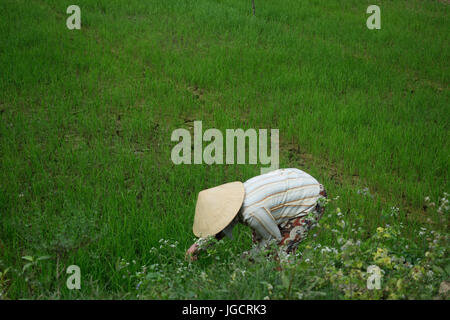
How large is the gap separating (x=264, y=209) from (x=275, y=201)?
136 mm

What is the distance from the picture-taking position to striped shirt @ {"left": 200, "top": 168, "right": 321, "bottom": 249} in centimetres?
219

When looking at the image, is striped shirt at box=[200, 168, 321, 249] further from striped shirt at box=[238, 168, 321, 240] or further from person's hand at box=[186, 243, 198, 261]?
person's hand at box=[186, 243, 198, 261]

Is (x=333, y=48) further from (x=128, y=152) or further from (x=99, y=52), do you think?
(x=128, y=152)

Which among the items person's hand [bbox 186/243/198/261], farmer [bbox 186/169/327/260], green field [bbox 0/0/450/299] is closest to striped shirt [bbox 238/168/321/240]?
farmer [bbox 186/169/327/260]

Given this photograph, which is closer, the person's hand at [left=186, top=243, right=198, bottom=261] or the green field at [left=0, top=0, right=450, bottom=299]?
the green field at [left=0, top=0, right=450, bottom=299]

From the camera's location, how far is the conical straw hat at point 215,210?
6.86 ft

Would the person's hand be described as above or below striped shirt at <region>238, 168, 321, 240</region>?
below

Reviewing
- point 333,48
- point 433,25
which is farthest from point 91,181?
point 433,25

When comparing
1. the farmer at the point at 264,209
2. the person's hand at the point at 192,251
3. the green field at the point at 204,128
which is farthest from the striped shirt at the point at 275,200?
the person's hand at the point at 192,251

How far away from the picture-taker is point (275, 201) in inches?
90.1

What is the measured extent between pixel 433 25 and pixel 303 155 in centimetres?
599

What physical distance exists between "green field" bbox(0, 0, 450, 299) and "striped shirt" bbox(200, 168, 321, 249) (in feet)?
0.69

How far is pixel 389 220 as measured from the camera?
3.24 meters

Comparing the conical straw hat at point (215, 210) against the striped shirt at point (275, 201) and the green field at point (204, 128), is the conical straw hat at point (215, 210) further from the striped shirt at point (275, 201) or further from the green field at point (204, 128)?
the green field at point (204, 128)
